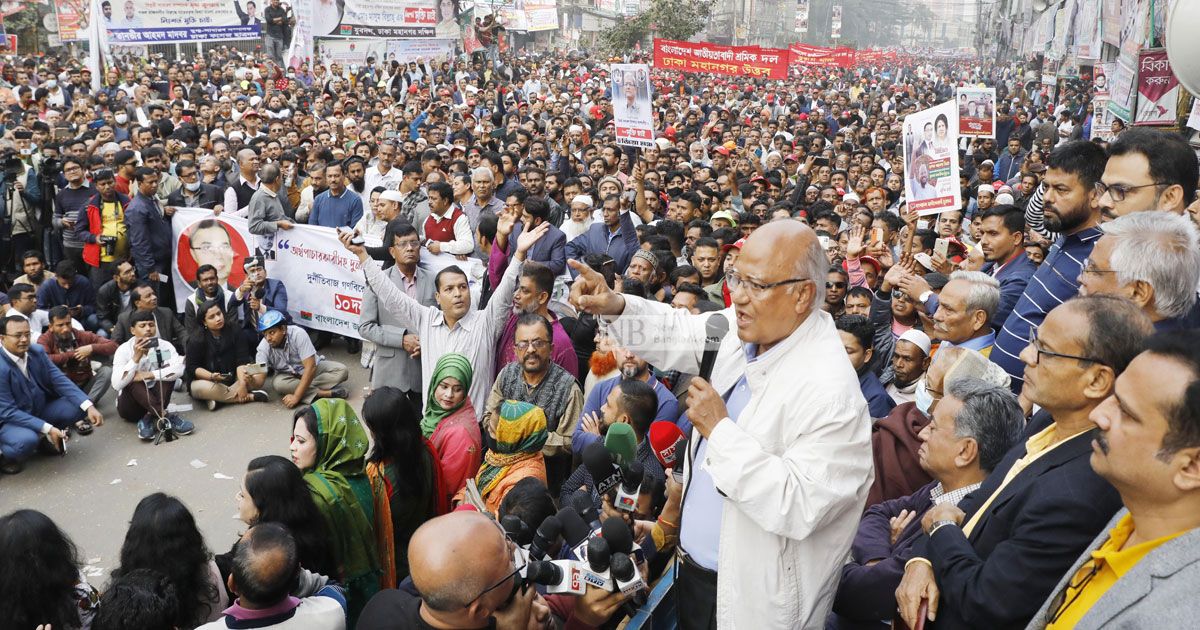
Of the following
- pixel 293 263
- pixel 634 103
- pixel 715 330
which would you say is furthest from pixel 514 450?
pixel 634 103

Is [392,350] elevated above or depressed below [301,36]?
below

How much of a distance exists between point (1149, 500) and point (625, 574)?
1.30m

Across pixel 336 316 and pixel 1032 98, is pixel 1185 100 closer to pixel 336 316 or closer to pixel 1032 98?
pixel 336 316

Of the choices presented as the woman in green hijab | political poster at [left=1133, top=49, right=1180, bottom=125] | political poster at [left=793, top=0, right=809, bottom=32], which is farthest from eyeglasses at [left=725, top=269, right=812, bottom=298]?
political poster at [left=793, top=0, right=809, bottom=32]

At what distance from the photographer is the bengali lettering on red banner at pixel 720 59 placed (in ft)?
63.5

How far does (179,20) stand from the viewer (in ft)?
61.3

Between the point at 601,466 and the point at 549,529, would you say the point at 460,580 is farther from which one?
the point at 601,466

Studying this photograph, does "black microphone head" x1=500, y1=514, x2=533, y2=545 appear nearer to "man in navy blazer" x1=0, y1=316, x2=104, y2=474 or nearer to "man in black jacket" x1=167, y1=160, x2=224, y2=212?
"man in navy blazer" x1=0, y1=316, x2=104, y2=474

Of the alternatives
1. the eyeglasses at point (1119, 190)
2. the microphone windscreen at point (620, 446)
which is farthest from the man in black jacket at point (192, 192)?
the eyeglasses at point (1119, 190)

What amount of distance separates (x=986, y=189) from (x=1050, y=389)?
7662 millimetres

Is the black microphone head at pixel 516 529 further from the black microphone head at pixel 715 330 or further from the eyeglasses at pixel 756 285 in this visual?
the eyeglasses at pixel 756 285

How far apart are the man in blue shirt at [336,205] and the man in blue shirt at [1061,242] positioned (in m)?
6.47

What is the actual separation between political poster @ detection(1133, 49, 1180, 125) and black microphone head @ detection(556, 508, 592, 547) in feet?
29.4

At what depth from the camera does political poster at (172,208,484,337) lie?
312 inches
